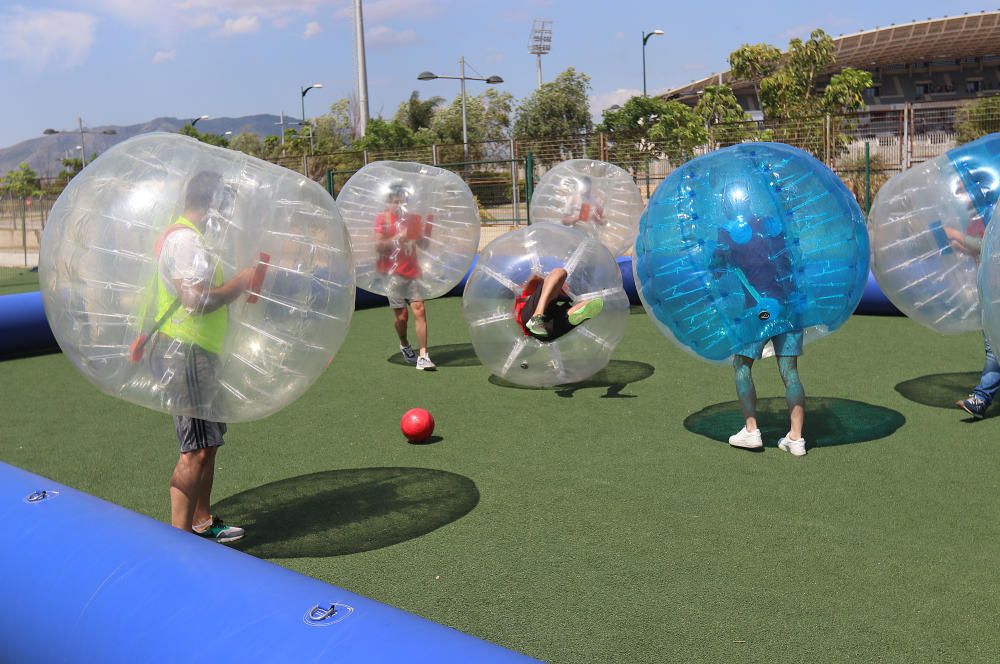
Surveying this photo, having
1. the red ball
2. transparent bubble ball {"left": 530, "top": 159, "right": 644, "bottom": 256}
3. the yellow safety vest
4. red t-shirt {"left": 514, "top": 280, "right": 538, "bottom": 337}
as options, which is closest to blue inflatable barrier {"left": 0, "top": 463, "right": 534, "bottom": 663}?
the yellow safety vest

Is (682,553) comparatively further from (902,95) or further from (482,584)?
(902,95)

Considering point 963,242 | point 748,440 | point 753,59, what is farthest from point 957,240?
point 753,59

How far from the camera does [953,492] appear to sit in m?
5.34

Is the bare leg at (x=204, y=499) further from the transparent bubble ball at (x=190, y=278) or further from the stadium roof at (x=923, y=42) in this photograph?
the stadium roof at (x=923, y=42)

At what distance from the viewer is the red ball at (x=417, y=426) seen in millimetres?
6562

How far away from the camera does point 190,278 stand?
3877 mm

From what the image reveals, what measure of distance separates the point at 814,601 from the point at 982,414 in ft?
11.6

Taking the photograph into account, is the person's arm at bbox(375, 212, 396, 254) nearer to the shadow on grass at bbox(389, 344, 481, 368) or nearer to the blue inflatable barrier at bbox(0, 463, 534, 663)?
the shadow on grass at bbox(389, 344, 481, 368)

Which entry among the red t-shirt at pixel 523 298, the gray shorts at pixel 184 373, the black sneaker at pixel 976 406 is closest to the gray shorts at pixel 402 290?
the red t-shirt at pixel 523 298

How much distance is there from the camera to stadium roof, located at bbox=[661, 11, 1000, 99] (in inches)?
2211

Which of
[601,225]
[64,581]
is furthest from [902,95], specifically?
[64,581]

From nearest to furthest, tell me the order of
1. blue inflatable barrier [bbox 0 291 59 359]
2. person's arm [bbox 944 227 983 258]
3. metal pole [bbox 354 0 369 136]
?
person's arm [bbox 944 227 983 258]
blue inflatable barrier [bbox 0 291 59 359]
metal pole [bbox 354 0 369 136]

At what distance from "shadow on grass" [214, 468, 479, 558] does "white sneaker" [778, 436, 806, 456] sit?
204 cm

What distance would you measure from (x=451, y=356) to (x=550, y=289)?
9.22 feet
